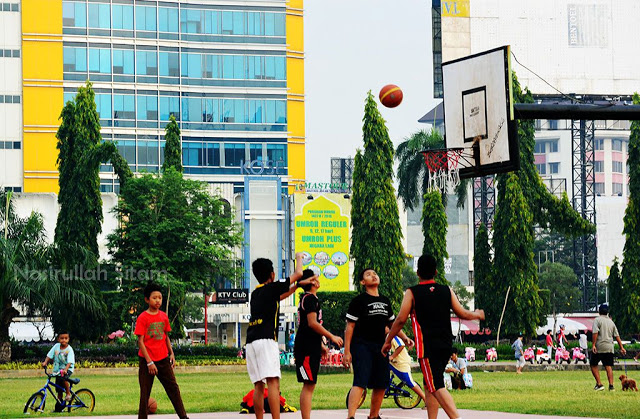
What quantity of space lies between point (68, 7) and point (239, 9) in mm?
11469

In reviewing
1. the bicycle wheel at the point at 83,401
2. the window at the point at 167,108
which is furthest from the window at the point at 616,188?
the bicycle wheel at the point at 83,401

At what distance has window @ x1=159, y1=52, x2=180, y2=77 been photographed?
277ft

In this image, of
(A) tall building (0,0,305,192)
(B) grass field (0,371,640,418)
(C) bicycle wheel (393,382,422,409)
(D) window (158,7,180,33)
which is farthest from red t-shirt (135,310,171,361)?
(D) window (158,7,180,33)

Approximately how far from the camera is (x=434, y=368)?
13.7 meters

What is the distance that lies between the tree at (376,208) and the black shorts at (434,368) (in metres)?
40.2

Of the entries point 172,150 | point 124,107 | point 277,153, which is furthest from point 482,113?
point 277,153

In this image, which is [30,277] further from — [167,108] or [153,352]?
[167,108]

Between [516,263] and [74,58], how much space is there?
41676 mm

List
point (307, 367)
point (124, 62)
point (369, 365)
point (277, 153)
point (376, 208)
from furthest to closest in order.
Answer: point (277, 153) < point (124, 62) < point (376, 208) < point (307, 367) < point (369, 365)

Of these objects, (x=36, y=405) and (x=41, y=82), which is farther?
(x=41, y=82)

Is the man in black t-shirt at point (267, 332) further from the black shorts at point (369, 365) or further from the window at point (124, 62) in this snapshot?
the window at point (124, 62)

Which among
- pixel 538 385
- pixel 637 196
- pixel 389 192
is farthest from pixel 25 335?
pixel 538 385

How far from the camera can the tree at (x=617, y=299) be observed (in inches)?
2055

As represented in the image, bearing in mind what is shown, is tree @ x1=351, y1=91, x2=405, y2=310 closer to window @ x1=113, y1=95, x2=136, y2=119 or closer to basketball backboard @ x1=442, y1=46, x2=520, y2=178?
window @ x1=113, y1=95, x2=136, y2=119
